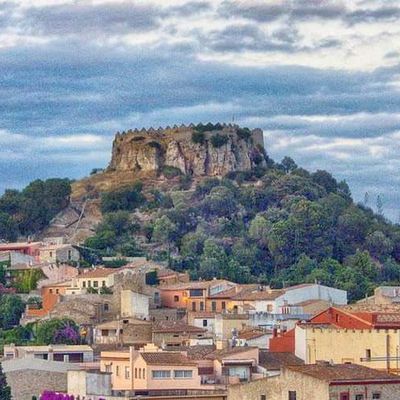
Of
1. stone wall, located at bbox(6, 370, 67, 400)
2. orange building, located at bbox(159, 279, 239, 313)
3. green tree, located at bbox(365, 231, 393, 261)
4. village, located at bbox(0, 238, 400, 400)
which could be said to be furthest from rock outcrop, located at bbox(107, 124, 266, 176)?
stone wall, located at bbox(6, 370, 67, 400)

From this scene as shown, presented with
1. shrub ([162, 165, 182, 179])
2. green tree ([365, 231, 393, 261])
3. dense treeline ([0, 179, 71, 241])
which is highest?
shrub ([162, 165, 182, 179])

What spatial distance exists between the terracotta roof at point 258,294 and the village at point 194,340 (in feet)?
0.44

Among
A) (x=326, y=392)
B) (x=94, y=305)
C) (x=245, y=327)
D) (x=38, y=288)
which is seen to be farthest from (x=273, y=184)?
(x=326, y=392)

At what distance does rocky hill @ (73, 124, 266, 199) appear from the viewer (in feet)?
502

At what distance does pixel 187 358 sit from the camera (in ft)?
247

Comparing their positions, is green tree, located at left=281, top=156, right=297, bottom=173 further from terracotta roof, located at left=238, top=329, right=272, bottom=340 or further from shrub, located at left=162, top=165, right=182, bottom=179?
terracotta roof, located at left=238, top=329, right=272, bottom=340

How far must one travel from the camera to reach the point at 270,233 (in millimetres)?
131750

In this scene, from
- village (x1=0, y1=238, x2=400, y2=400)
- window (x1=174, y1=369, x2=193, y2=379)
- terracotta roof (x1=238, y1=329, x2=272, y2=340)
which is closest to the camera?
village (x1=0, y1=238, x2=400, y2=400)

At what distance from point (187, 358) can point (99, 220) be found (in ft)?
225

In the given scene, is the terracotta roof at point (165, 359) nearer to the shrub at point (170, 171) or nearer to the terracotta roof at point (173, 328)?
the terracotta roof at point (173, 328)

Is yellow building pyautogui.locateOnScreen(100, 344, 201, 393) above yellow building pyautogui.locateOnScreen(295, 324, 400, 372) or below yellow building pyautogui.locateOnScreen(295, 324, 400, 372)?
below

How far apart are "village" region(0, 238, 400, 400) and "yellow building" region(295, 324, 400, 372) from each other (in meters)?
0.04

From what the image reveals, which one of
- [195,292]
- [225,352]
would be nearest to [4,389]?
[225,352]

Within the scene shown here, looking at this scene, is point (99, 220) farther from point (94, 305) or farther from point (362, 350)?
point (362, 350)
